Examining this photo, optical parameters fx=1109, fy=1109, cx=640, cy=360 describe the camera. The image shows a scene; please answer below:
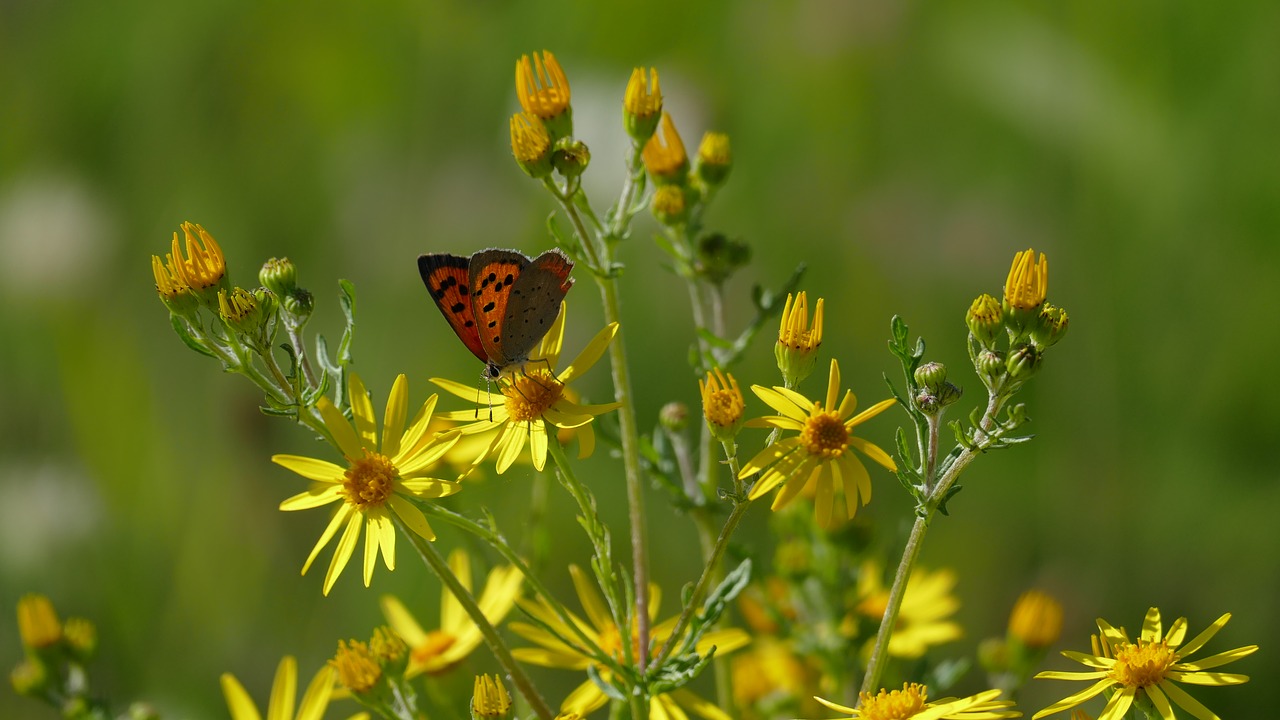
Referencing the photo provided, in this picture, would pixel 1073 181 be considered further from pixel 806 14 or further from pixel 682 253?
pixel 682 253

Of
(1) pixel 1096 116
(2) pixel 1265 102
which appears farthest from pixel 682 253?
(2) pixel 1265 102

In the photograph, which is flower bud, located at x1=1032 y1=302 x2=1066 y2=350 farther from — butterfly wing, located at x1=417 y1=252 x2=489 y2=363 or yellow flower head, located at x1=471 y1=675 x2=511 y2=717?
yellow flower head, located at x1=471 y1=675 x2=511 y2=717

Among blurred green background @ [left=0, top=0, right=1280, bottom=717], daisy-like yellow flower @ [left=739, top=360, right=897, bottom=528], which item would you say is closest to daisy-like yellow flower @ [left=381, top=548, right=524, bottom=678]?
daisy-like yellow flower @ [left=739, top=360, right=897, bottom=528]

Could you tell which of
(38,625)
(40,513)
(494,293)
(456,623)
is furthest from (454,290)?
(40,513)

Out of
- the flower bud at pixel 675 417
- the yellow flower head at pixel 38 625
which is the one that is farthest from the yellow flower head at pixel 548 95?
the yellow flower head at pixel 38 625

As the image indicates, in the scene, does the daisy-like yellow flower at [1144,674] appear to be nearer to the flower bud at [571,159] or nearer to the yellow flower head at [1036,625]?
the yellow flower head at [1036,625]

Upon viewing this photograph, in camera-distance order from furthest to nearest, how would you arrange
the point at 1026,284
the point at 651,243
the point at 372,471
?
the point at 651,243 → the point at 372,471 → the point at 1026,284

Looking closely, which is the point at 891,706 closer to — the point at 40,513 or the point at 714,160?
the point at 714,160
